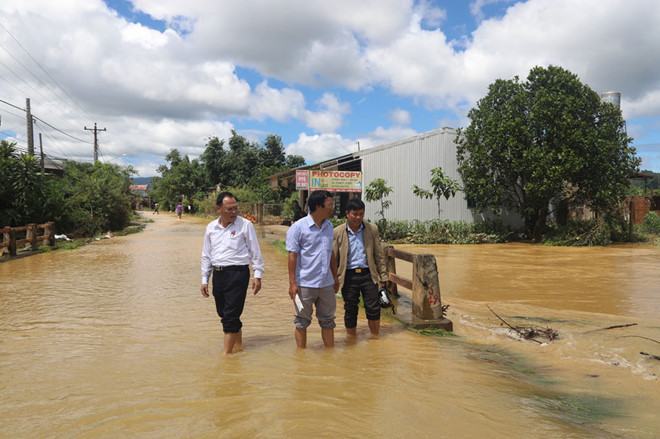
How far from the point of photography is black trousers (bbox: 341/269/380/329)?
525cm

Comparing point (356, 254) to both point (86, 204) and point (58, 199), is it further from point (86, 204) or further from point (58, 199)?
point (86, 204)

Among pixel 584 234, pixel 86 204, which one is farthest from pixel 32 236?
pixel 584 234

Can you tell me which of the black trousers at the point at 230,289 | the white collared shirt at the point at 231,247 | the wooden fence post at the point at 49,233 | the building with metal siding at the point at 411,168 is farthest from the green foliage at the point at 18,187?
the black trousers at the point at 230,289

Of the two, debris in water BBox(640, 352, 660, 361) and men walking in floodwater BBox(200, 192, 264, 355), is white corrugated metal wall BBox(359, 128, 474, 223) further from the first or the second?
men walking in floodwater BBox(200, 192, 264, 355)

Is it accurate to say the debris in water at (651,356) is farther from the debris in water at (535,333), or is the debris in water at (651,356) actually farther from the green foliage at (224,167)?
the green foliage at (224,167)

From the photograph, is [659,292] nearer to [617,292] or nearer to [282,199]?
[617,292]

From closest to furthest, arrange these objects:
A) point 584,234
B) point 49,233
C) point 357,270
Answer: point 357,270
point 49,233
point 584,234

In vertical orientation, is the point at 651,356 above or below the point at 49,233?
below

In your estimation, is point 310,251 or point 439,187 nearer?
point 310,251

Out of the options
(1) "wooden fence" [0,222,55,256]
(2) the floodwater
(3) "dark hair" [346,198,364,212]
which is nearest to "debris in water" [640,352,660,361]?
(2) the floodwater

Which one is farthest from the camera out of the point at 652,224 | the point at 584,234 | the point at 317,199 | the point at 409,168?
the point at 409,168

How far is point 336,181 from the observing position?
2134 cm

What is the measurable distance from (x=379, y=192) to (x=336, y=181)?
6.38 feet

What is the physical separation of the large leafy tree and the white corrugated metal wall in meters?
1.40
